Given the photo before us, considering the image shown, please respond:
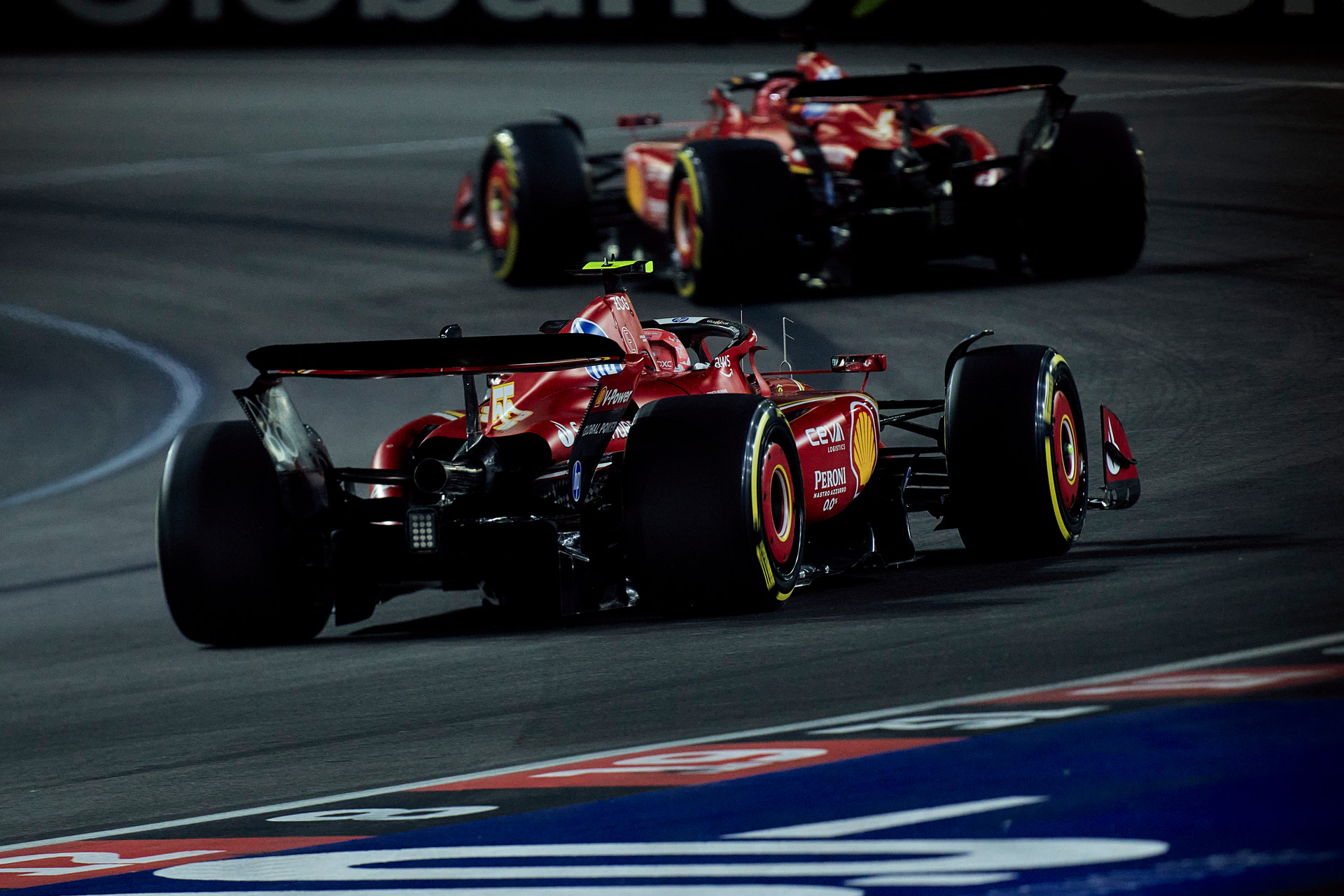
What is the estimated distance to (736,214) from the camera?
15.2m

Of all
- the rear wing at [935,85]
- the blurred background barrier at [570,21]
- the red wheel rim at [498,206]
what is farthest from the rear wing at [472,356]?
the blurred background barrier at [570,21]

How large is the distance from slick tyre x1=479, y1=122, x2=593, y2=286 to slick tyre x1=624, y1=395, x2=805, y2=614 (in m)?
9.19

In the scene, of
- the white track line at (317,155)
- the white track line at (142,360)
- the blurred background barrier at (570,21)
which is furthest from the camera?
the blurred background barrier at (570,21)

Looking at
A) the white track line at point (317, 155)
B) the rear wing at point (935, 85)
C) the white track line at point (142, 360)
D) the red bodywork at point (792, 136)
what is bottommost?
the white track line at point (142, 360)

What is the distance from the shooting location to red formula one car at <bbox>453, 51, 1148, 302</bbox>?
15133 mm

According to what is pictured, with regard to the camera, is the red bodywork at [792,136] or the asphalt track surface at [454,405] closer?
the asphalt track surface at [454,405]

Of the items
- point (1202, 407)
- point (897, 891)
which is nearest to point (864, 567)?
point (1202, 407)

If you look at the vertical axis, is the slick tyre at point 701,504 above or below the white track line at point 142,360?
above

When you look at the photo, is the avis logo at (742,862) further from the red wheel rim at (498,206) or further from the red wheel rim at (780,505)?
the red wheel rim at (498,206)

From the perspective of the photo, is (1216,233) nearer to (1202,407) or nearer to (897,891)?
(1202,407)

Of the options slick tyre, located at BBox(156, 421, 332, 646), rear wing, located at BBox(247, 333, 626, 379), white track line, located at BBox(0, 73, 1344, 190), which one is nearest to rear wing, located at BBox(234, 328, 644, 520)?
rear wing, located at BBox(247, 333, 626, 379)

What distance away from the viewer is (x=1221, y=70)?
28000 millimetres

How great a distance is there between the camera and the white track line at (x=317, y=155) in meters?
25.9

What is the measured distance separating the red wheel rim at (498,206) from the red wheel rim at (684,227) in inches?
72.9
